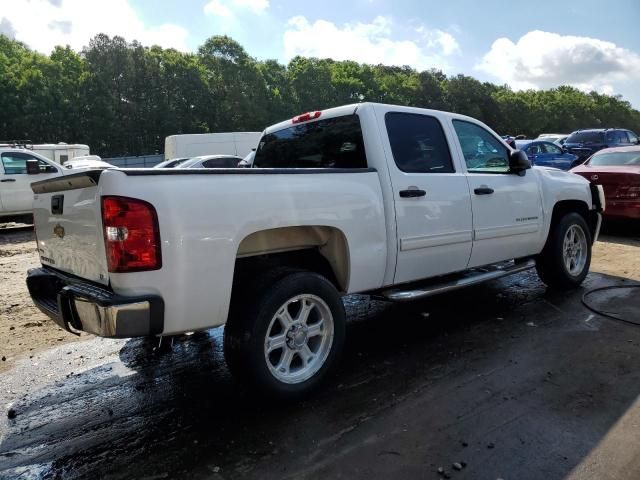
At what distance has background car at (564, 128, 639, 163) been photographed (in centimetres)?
1920

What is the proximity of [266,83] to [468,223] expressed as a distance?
169 feet

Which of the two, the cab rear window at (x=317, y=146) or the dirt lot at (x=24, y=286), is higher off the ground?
the cab rear window at (x=317, y=146)

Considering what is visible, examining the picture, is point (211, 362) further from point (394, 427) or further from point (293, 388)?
point (394, 427)

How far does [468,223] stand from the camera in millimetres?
4363

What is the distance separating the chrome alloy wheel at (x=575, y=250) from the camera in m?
5.63

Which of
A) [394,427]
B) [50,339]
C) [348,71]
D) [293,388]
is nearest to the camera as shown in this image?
[394,427]

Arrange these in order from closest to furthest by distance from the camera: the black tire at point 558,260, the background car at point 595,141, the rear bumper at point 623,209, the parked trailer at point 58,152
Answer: the black tire at point 558,260 → the rear bumper at point 623,209 → the parked trailer at point 58,152 → the background car at point 595,141

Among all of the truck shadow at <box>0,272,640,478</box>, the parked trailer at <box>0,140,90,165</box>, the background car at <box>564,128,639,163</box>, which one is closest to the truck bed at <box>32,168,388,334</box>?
the truck shadow at <box>0,272,640,478</box>

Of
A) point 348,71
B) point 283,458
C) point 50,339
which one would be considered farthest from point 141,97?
point 283,458

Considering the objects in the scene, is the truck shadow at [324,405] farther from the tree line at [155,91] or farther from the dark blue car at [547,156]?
the tree line at [155,91]

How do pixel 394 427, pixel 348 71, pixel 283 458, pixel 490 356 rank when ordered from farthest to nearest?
pixel 348 71, pixel 490 356, pixel 394 427, pixel 283 458

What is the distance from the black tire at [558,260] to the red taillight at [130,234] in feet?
14.5

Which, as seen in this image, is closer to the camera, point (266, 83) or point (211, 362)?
point (211, 362)

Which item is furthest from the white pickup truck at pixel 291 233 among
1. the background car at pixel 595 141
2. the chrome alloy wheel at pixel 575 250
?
the background car at pixel 595 141
